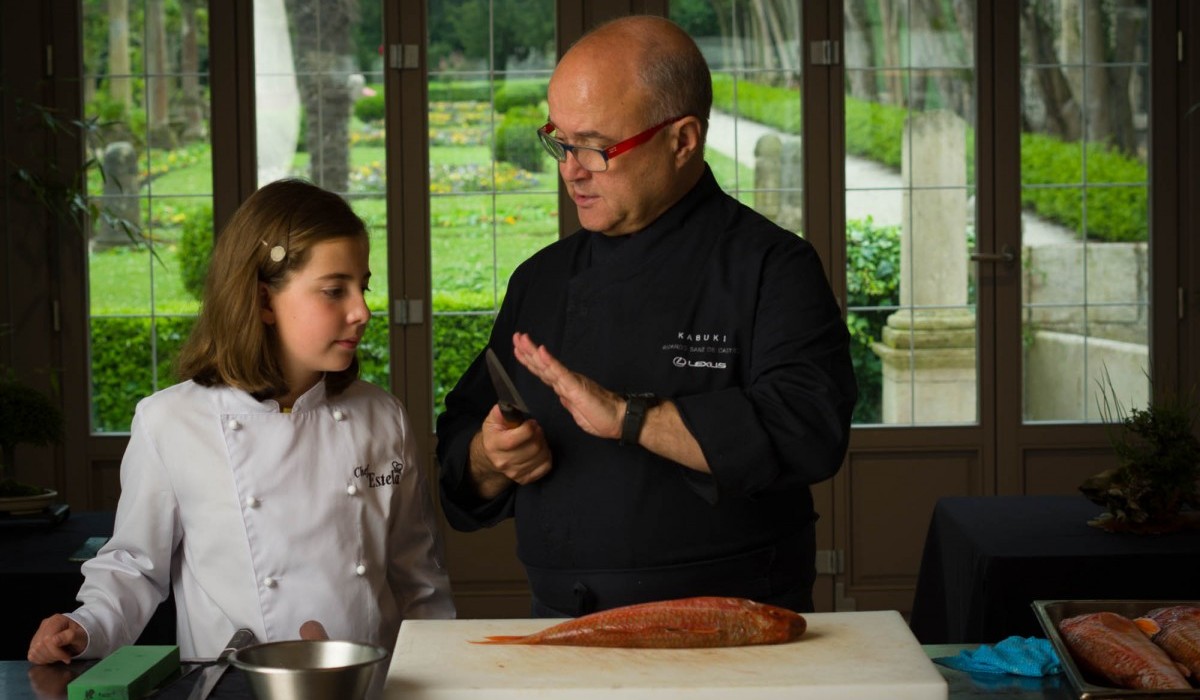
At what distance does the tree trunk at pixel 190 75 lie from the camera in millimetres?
5074

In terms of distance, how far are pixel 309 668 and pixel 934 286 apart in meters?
4.16

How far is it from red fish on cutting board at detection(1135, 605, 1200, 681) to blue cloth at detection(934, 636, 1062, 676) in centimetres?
12

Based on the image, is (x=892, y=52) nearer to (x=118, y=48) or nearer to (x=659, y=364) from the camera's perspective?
(x=118, y=48)

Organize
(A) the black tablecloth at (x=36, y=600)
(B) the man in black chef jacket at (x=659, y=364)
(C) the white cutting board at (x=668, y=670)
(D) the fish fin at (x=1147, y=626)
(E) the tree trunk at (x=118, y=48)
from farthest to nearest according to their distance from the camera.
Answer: (E) the tree trunk at (x=118, y=48) < (A) the black tablecloth at (x=36, y=600) < (B) the man in black chef jacket at (x=659, y=364) < (D) the fish fin at (x=1147, y=626) < (C) the white cutting board at (x=668, y=670)

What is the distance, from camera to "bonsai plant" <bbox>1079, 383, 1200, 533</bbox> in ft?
10.7

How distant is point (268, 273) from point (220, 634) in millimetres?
516

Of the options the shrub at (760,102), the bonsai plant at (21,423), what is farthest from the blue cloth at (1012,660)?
the shrub at (760,102)

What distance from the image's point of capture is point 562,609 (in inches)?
79.0

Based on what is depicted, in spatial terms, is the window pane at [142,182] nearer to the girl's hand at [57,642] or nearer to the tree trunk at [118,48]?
the tree trunk at [118,48]

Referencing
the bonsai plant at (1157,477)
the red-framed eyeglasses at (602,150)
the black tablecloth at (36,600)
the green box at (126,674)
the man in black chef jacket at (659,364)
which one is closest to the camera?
the green box at (126,674)

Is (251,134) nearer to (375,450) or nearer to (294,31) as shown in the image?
(294,31)

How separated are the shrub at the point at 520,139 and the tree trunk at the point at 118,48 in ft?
4.37

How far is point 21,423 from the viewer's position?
11.5 feet

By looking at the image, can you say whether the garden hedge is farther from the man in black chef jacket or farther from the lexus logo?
the lexus logo
